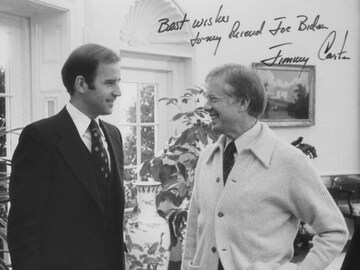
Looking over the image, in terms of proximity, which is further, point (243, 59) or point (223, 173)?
point (243, 59)

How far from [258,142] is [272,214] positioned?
0.24 meters

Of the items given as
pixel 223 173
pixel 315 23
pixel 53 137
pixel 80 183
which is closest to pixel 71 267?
pixel 80 183

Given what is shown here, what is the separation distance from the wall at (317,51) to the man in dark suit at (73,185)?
265cm

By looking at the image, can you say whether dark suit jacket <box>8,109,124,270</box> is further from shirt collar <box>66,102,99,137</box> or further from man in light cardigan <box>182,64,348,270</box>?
man in light cardigan <box>182,64,348,270</box>

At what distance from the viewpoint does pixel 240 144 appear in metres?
Result: 1.70

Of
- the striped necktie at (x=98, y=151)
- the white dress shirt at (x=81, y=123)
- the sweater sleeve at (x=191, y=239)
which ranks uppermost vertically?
the white dress shirt at (x=81, y=123)

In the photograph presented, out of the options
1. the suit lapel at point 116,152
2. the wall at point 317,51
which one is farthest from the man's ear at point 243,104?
the wall at point 317,51

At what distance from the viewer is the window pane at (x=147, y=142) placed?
4.67 meters

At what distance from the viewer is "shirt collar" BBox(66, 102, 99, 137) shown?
1765mm

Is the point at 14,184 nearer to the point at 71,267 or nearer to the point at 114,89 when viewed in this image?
the point at 71,267

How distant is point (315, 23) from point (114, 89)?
4551mm
